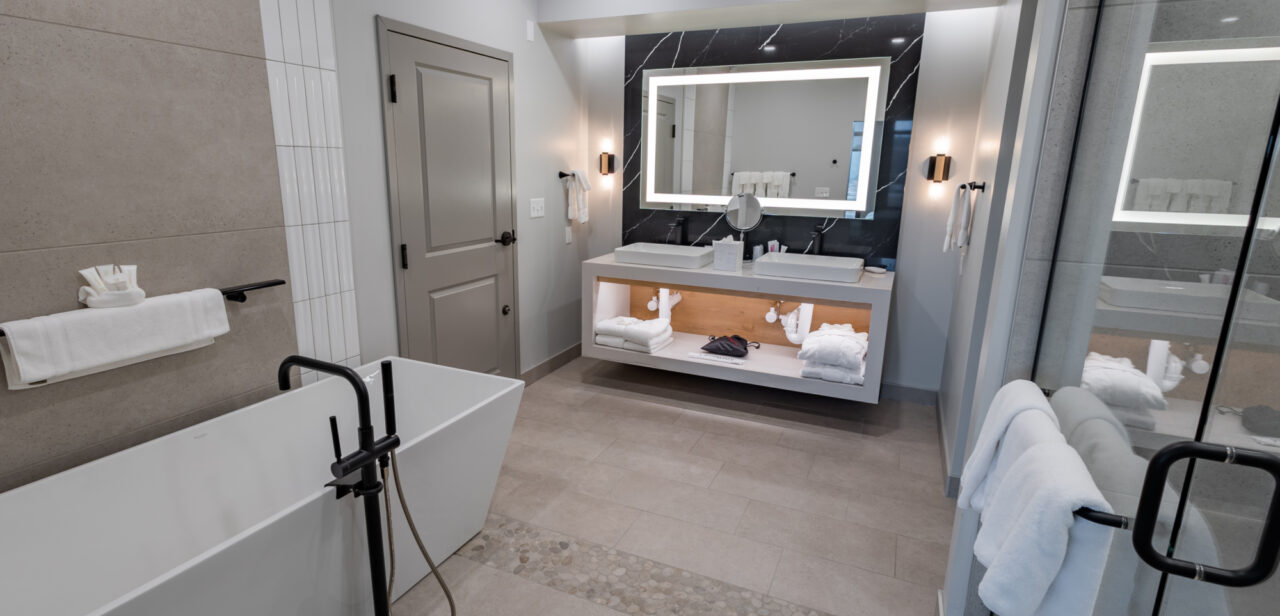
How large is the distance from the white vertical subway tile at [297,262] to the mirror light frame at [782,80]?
232 cm

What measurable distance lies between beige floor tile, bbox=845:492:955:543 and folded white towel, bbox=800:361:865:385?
28.3 inches

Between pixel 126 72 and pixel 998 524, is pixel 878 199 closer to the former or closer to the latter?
pixel 998 524

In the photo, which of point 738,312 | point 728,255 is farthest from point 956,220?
point 738,312

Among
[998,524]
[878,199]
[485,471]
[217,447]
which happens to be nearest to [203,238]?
[217,447]

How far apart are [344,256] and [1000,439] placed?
7.90 feet

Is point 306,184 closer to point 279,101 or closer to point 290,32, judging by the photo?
point 279,101

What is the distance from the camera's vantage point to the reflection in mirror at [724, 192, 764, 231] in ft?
12.2

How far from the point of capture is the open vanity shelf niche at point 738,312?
3.12m

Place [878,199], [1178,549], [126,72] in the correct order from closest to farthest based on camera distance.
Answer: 1. [1178,549]
2. [126,72]
3. [878,199]

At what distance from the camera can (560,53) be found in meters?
3.78

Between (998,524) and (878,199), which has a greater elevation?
(878,199)

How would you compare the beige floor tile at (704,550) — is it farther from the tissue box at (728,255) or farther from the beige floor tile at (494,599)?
the tissue box at (728,255)

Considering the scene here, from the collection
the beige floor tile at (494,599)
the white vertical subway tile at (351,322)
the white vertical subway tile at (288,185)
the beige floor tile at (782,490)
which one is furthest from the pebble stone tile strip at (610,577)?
the white vertical subway tile at (288,185)

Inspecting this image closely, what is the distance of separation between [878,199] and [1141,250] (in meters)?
2.50
